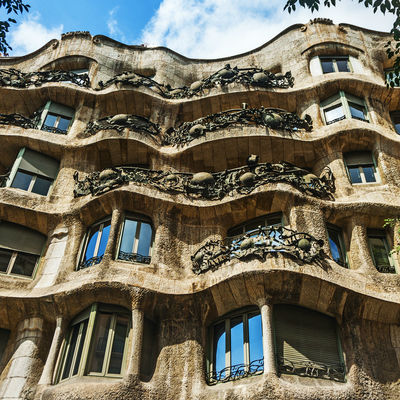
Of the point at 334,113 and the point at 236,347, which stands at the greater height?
the point at 334,113

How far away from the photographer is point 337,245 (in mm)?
14195

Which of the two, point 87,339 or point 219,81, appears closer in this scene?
point 87,339

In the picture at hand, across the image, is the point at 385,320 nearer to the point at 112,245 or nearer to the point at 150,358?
the point at 150,358

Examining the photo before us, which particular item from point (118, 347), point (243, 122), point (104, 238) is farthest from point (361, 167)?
point (118, 347)

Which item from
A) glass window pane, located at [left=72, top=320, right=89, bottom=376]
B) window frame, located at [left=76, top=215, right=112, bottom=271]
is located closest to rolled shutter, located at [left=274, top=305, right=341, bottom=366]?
glass window pane, located at [left=72, top=320, right=89, bottom=376]

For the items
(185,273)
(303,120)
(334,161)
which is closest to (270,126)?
(303,120)

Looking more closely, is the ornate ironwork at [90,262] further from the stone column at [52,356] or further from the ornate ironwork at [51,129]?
the ornate ironwork at [51,129]

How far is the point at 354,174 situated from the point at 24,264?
11376mm

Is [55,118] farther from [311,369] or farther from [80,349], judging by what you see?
[311,369]

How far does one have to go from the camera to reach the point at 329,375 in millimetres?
11047

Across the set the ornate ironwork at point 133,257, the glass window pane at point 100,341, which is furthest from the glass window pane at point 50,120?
the glass window pane at point 100,341

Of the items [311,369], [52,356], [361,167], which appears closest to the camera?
[311,369]

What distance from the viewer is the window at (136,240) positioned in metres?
13.7

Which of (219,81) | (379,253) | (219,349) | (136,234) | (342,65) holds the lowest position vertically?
(219,349)
